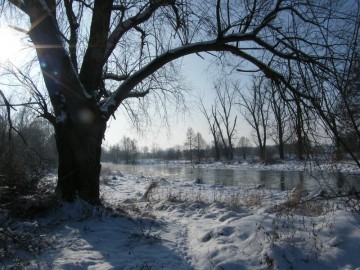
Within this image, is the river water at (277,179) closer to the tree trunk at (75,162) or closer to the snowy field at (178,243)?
the snowy field at (178,243)

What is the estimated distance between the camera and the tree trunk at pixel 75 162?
704 centimetres

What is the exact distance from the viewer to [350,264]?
12.8 ft

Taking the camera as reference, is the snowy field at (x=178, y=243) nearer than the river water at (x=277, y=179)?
Yes

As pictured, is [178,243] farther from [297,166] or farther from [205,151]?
[205,151]

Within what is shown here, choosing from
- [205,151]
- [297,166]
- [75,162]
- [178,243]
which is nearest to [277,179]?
A: [297,166]

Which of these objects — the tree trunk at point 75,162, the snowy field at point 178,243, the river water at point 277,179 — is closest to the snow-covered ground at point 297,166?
the river water at point 277,179

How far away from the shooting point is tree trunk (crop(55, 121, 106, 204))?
7.04 m

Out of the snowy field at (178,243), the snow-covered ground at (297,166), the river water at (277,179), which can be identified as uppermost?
the snow-covered ground at (297,166)

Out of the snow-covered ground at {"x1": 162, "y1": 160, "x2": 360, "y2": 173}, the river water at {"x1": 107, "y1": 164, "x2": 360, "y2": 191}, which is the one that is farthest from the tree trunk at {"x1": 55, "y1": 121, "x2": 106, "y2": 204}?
the river water at {"x1": 107, "y1": 164, "x2": 360, "y2": 191}

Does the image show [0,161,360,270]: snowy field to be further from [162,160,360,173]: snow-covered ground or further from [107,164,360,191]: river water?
[107,164,360,191]: river water

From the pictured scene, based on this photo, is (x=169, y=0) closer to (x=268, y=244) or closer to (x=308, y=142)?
(x=308, y=142)

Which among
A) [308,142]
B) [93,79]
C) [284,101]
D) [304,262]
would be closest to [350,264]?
[304,262]

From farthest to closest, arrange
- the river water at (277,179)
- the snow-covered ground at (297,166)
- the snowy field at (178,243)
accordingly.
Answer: the river water at (277,179) → the snowy field at (178,243) → the snow-covered ground at (297,166)

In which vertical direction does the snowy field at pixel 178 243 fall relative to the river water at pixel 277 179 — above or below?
below
